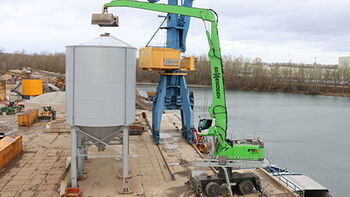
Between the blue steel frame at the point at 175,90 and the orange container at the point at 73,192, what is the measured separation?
29.0ft

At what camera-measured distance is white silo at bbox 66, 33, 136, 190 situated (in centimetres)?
1285

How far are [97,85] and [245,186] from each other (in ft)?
26.7

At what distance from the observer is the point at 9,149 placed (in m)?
17.0

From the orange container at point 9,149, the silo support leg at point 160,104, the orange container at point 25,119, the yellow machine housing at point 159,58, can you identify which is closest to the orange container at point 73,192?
the orange container at point 9,149

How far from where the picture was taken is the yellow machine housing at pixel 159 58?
20.0 m

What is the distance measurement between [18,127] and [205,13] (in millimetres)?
19997

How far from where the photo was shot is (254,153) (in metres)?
13.8

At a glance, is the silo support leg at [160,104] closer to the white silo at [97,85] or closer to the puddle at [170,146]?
the puddle at [170,146]

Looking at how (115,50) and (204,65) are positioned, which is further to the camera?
(204,65)

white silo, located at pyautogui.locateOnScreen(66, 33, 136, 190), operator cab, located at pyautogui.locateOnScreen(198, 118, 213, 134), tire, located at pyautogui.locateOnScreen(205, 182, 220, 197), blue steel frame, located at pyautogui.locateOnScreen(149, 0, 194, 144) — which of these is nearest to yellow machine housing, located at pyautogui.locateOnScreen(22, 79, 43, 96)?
blue steel frame, located at pyautogui.locateOnScreen(149, 0, 194, 144)

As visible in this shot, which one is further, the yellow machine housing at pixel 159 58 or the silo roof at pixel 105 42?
the yellow machine housing at pixel 159 58

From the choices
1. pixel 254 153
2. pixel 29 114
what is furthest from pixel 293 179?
pixel 29 114

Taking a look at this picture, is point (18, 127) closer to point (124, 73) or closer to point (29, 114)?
point (29, 114)

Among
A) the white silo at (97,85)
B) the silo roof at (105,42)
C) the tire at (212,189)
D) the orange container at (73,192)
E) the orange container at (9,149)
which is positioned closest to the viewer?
the orange container at (73,192)
